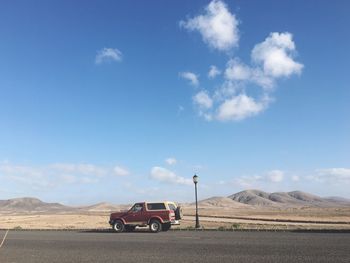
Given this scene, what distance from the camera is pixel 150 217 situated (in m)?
30.8

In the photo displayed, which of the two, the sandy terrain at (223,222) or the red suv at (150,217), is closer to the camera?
the red suv at (150,217)

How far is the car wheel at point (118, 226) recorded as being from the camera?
1240 inches

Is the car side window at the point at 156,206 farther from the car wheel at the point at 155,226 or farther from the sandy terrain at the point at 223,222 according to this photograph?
the sandy terrain at the point at 223,222

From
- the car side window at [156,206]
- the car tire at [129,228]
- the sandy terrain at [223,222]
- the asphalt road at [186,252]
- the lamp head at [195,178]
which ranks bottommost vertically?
the asphalt road at [186,252]

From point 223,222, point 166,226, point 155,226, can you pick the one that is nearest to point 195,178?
point 166,226

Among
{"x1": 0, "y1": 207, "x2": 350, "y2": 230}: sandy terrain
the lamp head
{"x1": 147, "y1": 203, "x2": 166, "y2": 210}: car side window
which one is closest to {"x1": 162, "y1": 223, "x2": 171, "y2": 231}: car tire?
{"x1": 147, "y1": 203, "x2": 166, "y2": 210}: car side window

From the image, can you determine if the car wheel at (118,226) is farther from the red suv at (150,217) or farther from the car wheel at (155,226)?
the car wheel at (155,226)

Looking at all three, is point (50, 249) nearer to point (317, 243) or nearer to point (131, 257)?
point (131, 257)

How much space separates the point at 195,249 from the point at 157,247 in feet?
6.41

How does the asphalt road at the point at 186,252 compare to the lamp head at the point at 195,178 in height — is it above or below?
below

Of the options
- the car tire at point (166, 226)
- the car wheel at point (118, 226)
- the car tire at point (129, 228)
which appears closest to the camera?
the car tire at point (166, 226)

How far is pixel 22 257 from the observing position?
54.3 ft

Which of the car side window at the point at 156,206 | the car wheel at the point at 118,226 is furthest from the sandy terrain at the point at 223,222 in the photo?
the car wheel at the point at 118,226

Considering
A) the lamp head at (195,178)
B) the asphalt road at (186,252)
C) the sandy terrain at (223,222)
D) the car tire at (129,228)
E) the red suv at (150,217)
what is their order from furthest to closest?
the sandy terrain at (223,222) → the lamp head at (195,178) → the car tire at (129,228) → the red suv at (150,217) → the asphalt road at (186,252)
